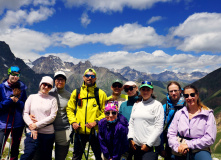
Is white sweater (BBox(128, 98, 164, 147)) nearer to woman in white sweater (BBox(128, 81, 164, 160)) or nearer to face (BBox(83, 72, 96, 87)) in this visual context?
woman in white sweater (BBox(128, 81, 164, 160))

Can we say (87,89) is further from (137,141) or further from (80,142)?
(137,141)

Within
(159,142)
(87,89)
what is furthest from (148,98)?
(87,89)

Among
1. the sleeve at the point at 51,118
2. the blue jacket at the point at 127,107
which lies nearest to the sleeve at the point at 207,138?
the blue jacket at the point at 127,107

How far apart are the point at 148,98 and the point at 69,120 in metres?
4.31

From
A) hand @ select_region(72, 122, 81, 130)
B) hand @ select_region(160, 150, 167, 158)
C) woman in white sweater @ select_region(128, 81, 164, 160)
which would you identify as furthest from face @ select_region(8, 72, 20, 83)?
hand @ select_region(160, 150, 167, 158)

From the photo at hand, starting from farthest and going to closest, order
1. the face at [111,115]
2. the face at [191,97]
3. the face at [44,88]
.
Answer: the face at [44,88] → the face at [111,115] → the face at [191,97]

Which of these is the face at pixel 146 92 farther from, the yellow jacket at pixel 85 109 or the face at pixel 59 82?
the face at pixel 59 82

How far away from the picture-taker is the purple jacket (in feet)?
20.2

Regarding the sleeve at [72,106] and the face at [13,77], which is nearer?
the face at [13,77]

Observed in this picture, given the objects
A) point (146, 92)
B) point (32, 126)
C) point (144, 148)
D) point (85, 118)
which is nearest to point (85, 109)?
point (85, 118)

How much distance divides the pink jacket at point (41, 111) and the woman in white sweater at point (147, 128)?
13.4ft

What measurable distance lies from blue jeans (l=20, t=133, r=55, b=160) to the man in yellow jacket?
131 centimetres

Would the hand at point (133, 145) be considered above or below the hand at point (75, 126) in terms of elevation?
below

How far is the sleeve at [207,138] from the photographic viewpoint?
6.09 metres
